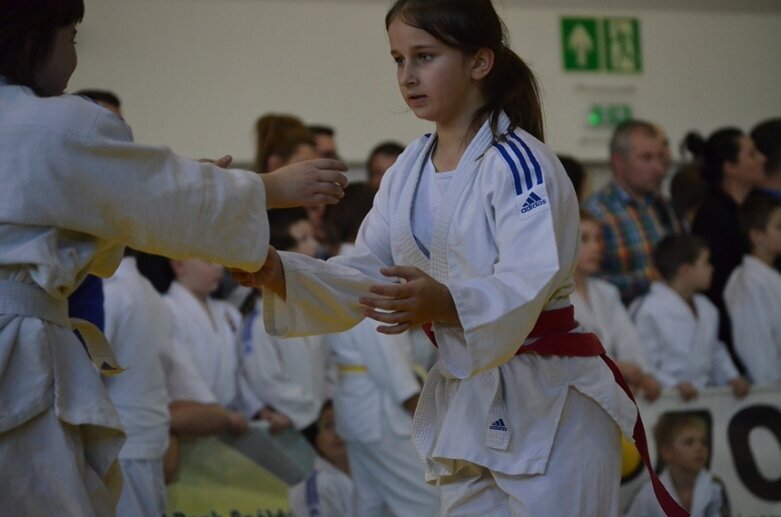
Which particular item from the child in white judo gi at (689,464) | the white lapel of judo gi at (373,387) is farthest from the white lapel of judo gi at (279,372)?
the child in white judo gi at (689,464)

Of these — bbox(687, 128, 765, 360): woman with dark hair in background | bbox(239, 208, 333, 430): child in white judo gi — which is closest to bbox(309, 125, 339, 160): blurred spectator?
bbox(239, 208, 333, 430): child in white judo gi

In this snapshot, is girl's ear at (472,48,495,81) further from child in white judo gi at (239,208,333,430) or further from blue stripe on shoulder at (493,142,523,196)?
child in white judo gi at (239,208,333,430)

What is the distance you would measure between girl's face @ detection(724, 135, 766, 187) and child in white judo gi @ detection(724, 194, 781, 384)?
0.86ft

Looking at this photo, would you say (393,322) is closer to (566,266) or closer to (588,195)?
(566,266)

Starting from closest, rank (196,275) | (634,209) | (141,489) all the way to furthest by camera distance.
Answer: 1. (141,489)
2. (196,275)
3. (634,209)

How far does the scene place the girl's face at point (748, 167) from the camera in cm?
654

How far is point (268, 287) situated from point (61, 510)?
0.64 metres

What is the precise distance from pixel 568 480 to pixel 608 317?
323 cm

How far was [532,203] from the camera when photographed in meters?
2.44

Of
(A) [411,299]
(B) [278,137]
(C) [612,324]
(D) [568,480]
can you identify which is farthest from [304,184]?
(C) [612,324]

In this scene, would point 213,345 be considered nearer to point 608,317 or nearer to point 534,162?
point 608,317

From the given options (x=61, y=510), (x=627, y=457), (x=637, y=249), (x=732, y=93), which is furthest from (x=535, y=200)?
(x=732, y=93)

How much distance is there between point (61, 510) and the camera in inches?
88.7

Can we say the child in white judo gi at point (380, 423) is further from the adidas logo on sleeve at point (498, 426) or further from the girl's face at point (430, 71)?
the adidas logo on sleeve at point (498, 426)
